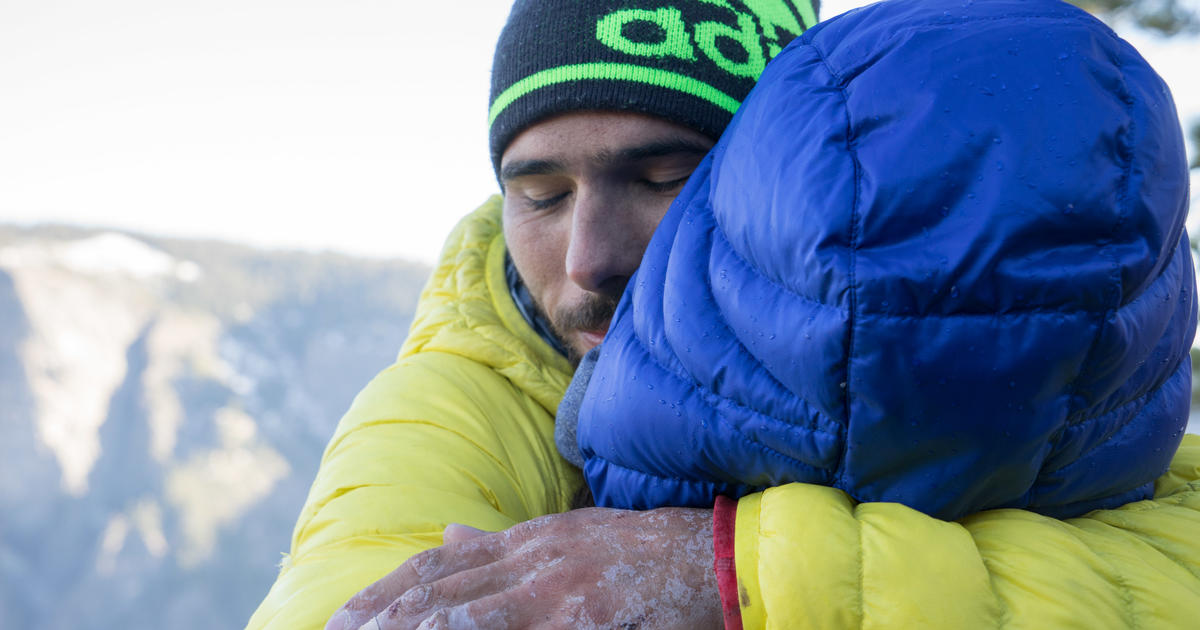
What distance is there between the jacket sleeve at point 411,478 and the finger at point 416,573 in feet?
0.42

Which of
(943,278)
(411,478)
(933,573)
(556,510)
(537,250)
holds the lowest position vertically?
(556,510)

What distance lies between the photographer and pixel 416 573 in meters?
0.88

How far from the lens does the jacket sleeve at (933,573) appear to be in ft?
2.20

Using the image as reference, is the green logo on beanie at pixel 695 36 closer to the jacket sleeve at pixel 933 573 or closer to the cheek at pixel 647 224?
the cheek at pixel 647 224

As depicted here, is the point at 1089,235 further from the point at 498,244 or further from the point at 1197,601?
the point at 498,244

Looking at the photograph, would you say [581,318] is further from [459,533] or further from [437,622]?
[437,622]

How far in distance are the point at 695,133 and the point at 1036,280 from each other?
1.07 metres

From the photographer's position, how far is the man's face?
157cm

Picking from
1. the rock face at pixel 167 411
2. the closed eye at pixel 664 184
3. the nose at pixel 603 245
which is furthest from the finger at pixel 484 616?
the rock face at pixel 167 411

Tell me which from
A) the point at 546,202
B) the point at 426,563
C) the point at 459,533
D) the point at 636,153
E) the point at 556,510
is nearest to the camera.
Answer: the point at 426,563

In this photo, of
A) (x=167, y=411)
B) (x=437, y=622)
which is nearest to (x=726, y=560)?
(x=437, y=622)

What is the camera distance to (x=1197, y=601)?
0.71 meters

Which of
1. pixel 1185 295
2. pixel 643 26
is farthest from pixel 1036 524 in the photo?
pixel 643 26

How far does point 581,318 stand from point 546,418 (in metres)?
0.22
